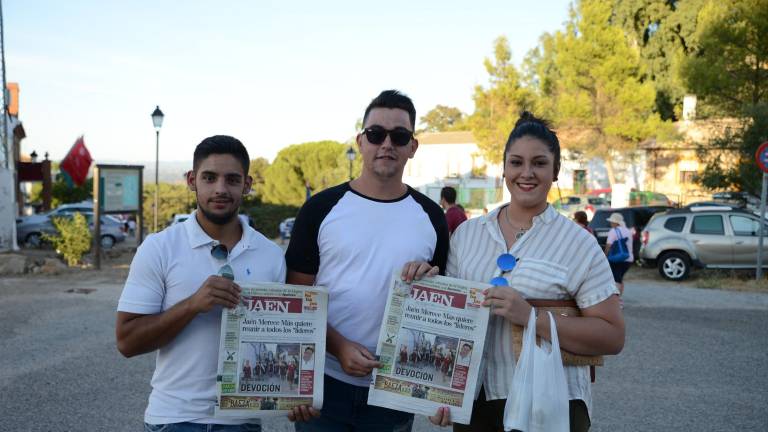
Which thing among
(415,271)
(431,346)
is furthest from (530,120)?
→ (431,346)

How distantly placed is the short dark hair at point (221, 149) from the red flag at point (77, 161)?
3475 cm

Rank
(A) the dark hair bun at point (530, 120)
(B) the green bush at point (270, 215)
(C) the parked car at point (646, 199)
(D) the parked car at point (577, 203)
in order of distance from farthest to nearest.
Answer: (B) the green bush at point (270, 215) → (D) the parked car at point (577, 203) → (C) the parked car at point (646, 199) → (A) the dark hair bun at point (530, 120)

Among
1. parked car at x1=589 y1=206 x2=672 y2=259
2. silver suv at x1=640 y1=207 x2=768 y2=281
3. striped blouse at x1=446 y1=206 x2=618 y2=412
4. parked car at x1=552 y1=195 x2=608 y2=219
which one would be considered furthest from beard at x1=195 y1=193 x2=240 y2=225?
parked car at x1=552 y1=195 x2=608 y2=219

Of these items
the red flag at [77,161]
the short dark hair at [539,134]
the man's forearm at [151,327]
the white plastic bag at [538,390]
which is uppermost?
the red flag at [77,161]

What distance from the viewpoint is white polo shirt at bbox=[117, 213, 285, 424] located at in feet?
8.34

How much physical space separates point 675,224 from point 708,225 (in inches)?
29.3

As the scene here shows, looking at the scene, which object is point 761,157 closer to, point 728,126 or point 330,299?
point 728,126

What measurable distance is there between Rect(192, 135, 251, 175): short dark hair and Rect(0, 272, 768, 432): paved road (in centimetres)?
325

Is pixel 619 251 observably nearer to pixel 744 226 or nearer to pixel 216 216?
pixel 744 226

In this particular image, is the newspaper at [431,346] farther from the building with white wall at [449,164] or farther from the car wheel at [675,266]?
the building with white wall at [449,164]

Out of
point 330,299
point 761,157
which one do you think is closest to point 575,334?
point 330,299

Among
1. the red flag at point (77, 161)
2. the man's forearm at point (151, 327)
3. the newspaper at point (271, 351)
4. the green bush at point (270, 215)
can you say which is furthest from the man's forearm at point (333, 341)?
the green bush at point (270, 215)

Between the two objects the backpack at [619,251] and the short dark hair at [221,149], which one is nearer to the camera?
the short dark hair at [221,149]

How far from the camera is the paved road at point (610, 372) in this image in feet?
18.0
